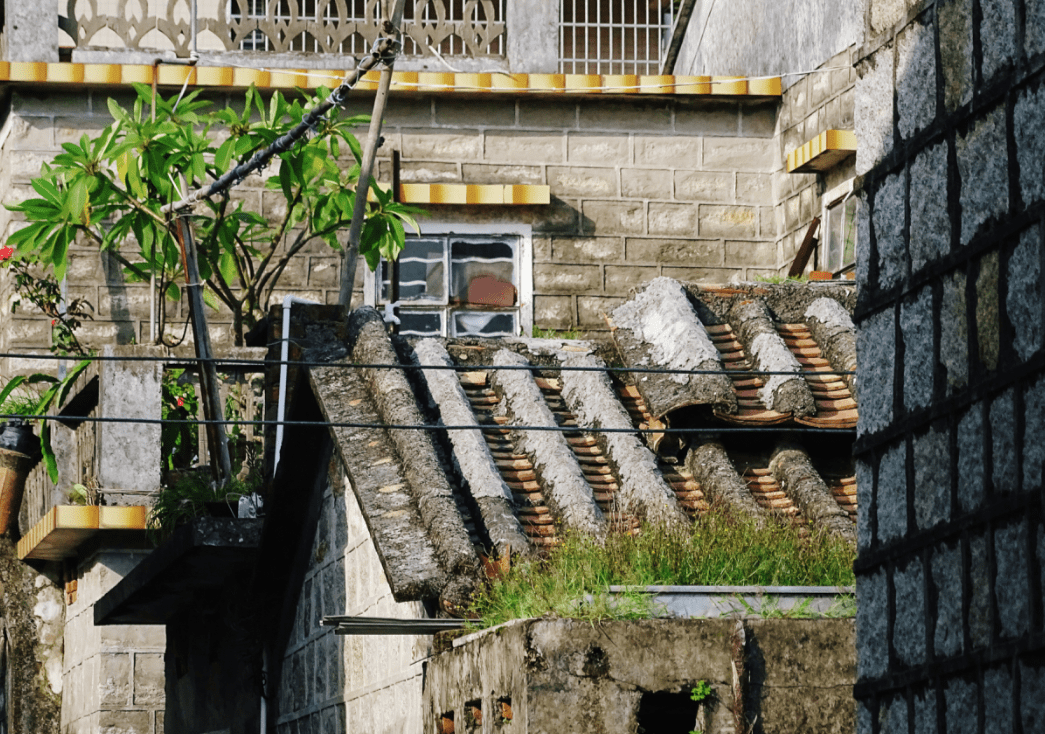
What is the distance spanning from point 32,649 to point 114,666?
4.55 ft

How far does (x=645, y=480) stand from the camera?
299 inches

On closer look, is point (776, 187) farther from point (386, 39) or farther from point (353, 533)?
point (353, 533)

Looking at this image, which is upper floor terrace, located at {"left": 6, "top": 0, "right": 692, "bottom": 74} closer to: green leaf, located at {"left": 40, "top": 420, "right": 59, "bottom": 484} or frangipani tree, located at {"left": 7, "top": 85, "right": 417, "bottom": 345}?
frangipani tree, located at {"left": 7, "top": 85, "right": 417, "bottom": 345}

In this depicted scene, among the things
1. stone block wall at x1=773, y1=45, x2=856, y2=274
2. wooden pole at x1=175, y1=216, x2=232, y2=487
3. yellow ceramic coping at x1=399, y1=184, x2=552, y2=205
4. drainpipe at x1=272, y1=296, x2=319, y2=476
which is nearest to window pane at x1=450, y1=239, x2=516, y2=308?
yellow ceramic coping at x1=399, y1=184, x2=552, y2=205

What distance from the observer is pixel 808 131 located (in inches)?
575

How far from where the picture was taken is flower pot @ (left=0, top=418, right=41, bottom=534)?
12719 mm

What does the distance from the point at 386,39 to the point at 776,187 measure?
682 cm

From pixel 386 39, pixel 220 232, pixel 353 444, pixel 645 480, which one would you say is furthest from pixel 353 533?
pixel 220 232

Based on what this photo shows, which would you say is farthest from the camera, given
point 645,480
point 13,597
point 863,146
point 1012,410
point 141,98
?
point 13,597

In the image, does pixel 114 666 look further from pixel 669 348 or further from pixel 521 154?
pixel 521 154

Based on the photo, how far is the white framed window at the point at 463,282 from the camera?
48.5 feet

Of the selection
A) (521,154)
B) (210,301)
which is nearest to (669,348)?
(210,301)

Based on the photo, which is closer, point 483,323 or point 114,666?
point 114,666

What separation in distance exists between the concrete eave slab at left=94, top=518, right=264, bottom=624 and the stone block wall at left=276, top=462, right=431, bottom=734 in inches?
16.3
